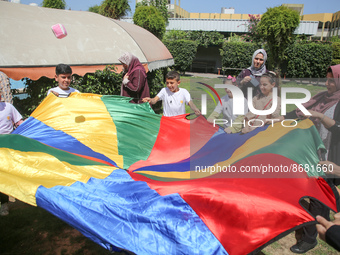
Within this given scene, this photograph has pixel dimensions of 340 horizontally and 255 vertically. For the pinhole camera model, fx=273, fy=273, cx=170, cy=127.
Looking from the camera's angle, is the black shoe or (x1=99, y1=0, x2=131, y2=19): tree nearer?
the black shoe

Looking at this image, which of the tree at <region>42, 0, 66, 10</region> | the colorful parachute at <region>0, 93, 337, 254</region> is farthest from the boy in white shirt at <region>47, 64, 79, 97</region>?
the tree at <region>42, 0, 66, 10</region>

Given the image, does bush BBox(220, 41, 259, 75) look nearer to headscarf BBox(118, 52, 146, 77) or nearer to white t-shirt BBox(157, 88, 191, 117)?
headscarf BBox(118, 52, 146, 77)

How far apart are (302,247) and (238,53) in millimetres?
17950

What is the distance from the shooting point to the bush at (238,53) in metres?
19.3

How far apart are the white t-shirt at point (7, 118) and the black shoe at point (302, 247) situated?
147 inches

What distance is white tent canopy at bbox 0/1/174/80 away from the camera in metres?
5.74

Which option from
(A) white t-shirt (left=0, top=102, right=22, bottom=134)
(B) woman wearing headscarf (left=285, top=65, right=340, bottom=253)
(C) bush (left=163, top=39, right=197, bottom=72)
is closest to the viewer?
(B) woman wearing headscarf (left=285, top=65, right=340, bottom=253)

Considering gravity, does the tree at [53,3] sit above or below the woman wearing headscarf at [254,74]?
above

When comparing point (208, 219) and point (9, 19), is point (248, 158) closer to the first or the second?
point (208, 219)

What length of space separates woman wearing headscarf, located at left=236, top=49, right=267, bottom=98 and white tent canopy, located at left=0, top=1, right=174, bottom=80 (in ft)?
13.0

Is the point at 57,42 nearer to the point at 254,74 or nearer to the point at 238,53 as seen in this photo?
the point at 254,74

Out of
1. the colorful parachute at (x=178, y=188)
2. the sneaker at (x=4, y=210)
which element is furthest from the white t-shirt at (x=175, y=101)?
the sneaker at (x=4, y=210)

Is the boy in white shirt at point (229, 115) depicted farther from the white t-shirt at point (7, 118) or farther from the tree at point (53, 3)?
the tree at point (53, 3)

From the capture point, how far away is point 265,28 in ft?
40.9
